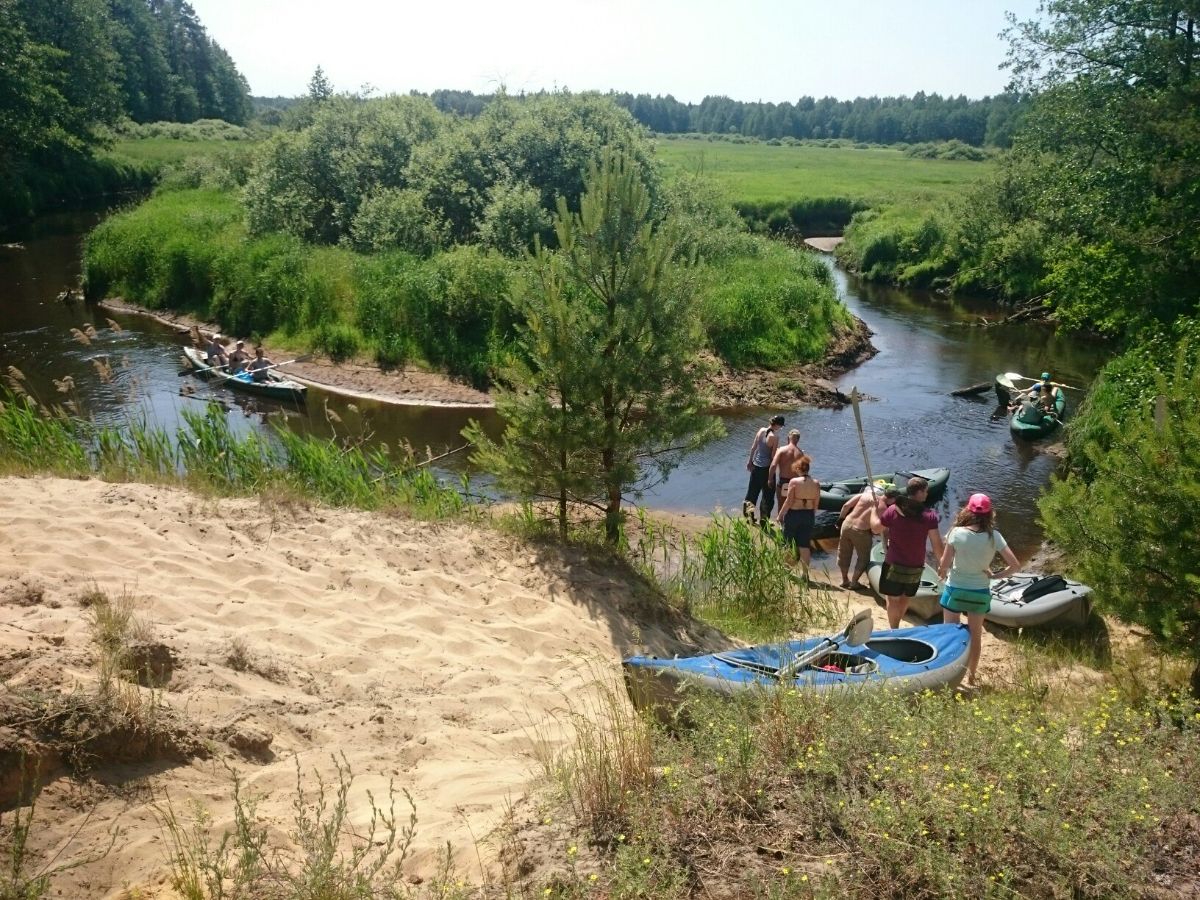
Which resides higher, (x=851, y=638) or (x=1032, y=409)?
(x=851, y=638)

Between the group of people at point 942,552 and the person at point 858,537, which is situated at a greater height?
the group of people at point 942,552

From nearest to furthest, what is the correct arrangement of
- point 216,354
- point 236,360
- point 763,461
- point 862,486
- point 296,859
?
point 296,859, point 763,461, point 862,486, point 236,360, point 216,354

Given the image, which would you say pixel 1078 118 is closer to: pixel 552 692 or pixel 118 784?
pixel 552 692

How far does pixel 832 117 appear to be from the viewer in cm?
15650

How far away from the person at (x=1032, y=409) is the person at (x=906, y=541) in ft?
41.3

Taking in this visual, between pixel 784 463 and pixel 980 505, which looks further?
pixel 784 463

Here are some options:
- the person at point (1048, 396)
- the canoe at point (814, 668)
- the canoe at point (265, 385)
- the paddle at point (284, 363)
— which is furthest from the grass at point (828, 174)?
the canoe at point (814, 668)

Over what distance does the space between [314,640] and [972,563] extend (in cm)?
589

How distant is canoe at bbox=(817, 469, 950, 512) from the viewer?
587 inches

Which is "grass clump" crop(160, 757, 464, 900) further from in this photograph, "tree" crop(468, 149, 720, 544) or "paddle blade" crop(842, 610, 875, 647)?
"tree" crop(468, 149, 720, 544)

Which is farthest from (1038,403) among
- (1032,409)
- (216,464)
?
(216,464)

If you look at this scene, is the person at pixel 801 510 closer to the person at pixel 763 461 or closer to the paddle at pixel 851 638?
the person at pixel 763 461

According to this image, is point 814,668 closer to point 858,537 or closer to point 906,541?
point 906,541

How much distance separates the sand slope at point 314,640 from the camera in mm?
4871
